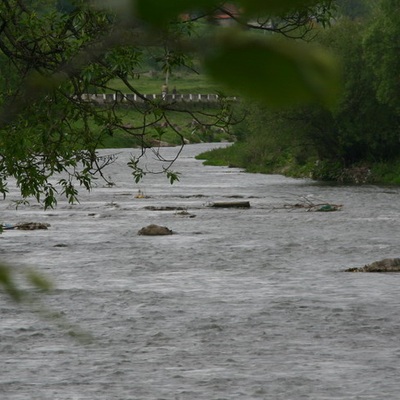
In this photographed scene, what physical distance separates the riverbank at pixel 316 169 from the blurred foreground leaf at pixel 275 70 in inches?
1886

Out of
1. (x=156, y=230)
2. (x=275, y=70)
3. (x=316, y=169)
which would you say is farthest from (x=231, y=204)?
(x=275, y=70)

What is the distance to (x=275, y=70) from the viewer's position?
92 cm

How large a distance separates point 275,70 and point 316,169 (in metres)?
54.3

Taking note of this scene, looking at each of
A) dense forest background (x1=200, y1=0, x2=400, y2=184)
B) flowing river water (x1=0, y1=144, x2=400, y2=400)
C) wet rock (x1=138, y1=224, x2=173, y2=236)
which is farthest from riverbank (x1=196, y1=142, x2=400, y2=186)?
wet rock (x1=138, y1=224, x2=173, y2=236)

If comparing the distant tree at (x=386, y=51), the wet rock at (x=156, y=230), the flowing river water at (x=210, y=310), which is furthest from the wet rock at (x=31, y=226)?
the distant tree at (x=386, y=51)

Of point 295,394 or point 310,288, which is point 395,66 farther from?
point 295,394

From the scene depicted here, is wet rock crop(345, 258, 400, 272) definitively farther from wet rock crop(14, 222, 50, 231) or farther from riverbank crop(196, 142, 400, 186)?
riverbank crop(196, 142, 400, 186)

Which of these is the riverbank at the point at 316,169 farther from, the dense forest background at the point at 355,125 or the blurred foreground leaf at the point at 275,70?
the blurred foreground leaf at the point at 275,70

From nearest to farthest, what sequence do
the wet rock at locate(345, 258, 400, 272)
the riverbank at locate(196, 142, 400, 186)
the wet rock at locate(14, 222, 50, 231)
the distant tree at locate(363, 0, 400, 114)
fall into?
the wet rock at locate(345, 258, 400, 272)
the wet rock at locate(14, 222, 50, 231)
the distant tree at locate(363, 0, 400, 114)
the riverbank at locate(196, 142, 400, 186)

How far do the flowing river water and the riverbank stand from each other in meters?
17.3

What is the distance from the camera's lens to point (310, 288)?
19.5 metres

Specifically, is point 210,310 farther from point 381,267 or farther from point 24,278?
point 24,278

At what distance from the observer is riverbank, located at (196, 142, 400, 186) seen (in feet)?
168

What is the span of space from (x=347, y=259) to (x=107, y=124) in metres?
13.3
